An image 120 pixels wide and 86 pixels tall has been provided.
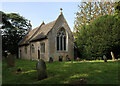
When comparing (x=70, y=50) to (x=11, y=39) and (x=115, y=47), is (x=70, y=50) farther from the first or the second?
(x=11, y=39)

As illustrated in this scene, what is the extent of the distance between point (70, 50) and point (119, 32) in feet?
31.7

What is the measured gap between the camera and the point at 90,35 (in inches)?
857

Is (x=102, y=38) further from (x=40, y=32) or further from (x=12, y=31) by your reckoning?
(x=12, y=31)

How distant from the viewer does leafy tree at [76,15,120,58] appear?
19.1 meters

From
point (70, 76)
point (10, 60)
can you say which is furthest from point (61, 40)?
point (70, 76)

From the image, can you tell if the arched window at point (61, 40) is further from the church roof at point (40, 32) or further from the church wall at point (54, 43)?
the church roof at point (40, 32)

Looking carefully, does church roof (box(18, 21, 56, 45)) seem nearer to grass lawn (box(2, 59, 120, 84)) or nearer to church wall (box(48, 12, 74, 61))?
church wall (box(48, 12, 74, 61))

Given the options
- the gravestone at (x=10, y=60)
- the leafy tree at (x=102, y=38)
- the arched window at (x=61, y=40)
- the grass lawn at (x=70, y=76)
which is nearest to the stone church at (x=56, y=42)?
the arched window at (x=61, y=40)

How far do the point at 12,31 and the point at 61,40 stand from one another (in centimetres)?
1789

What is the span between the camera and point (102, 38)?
65.4 feet

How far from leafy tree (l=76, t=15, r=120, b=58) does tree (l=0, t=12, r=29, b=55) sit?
20552 millimetres

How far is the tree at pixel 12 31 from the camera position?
32044 millimetres

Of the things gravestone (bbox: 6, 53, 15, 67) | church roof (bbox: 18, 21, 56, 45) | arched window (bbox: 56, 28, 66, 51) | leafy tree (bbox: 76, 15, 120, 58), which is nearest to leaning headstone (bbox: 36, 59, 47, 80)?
gravestone (bbox: 6, 53, 15, 67)

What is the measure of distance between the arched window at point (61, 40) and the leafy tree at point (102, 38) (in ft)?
12.1
